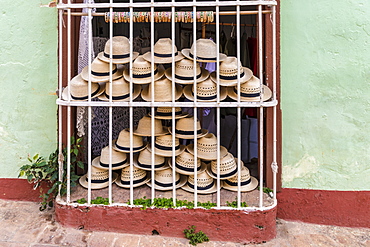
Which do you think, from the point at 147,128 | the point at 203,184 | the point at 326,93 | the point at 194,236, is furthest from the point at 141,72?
the point at 326,93

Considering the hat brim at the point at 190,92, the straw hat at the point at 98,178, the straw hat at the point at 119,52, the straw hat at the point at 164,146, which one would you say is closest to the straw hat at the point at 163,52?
the straw hat at the point at 119,52

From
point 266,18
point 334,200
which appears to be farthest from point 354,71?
point 334,200

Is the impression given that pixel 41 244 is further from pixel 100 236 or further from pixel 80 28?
pixel 80 28

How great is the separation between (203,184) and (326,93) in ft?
4.89

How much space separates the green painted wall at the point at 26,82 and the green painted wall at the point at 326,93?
2381 millimetres

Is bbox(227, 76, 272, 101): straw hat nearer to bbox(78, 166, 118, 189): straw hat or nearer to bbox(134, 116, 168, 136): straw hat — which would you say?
bbox(134, 116, 168, 136): straw hat

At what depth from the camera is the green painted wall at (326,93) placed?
2992mm

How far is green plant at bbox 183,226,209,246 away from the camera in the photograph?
110 inches

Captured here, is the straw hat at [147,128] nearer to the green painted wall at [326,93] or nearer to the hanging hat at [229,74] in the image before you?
the hanging hat at [229,74]

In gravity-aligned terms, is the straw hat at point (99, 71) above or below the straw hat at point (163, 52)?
below

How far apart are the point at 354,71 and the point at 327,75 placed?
25 cm

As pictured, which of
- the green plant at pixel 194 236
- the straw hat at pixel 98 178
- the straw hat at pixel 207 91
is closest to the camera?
the green plant at pixel 194 236

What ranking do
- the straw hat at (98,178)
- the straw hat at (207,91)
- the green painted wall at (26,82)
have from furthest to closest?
the green painted wall at (26,82)
the straw hat at (98,178)
the straw hat at (207,91)

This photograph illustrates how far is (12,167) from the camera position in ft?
11.1
